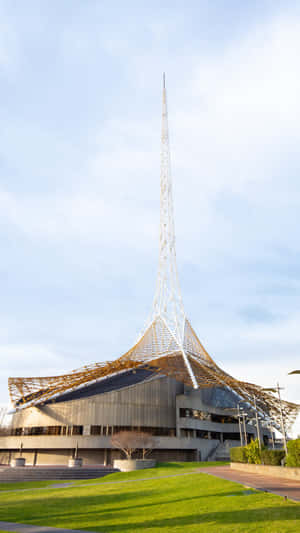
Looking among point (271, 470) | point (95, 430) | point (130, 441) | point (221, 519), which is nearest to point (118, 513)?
A: point (221, 519)

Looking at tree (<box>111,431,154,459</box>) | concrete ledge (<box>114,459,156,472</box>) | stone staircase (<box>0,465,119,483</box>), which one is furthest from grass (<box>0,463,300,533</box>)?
tree (<box>111,431,154,459</box>)

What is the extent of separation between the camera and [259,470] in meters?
25.1

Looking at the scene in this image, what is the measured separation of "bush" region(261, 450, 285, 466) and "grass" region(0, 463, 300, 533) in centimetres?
764

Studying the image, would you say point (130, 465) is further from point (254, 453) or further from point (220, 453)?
point (220, 453)

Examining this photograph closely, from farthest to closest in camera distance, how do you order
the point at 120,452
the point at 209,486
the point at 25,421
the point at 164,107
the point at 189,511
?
the point at 164,107 → the point at 25,421 → the point at 120,452 → the point at 209,486 → the point at 189,511

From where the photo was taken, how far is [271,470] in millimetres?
23281

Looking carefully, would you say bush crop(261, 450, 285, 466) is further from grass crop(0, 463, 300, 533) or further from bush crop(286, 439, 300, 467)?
grass crop(0, 463, 300, 533)

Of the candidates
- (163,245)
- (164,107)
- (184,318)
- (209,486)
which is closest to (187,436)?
(184,318)

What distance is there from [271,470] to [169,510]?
13142 mm

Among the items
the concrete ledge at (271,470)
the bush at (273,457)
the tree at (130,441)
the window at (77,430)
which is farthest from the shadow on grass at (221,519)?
the window at (77,430)

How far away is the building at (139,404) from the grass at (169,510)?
99.2 ft

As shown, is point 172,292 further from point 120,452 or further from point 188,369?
point 120,452

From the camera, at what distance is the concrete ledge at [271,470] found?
794 inches

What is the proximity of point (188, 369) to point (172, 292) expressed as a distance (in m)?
14.6
